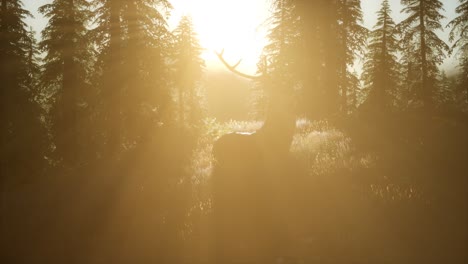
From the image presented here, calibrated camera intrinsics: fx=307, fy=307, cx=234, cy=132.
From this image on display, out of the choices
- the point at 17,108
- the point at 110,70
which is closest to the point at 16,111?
the point at 17,108

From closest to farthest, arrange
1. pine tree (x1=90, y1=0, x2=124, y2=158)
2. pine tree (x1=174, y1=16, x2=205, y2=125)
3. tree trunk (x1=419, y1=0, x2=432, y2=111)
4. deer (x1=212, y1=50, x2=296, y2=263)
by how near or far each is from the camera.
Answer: deer (x1=212, y1=50, x2=296, y2=263), pine tree (x1=90, y1=0, x2=124, y2=158), tree trunk (x1=419, y1=0, x2=432, y2=111), pine tree (x1=174, y1=16, x2=205, y2=125)

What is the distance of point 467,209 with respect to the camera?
5.61 metres

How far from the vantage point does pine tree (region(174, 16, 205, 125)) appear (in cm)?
3244

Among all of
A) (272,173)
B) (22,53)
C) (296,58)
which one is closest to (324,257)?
(272,173)

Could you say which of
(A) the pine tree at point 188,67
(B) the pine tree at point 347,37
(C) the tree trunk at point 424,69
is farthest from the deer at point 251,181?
(A) the pine tree at point 188,67

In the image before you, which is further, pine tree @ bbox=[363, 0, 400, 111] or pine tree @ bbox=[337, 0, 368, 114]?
pine tree @ bbox=[363, 0, 400, 111]

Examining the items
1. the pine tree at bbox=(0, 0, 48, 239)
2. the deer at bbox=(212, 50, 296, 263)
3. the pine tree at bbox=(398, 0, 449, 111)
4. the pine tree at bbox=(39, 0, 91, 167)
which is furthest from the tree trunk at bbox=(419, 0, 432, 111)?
the pine tree at bbox=(0, 0, 48, 239)

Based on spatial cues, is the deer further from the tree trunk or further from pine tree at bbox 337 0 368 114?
the tree trunk

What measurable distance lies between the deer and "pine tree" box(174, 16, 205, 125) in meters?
22.6

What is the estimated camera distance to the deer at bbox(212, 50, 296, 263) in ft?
20.5

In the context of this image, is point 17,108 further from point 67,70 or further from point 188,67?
point 188,67

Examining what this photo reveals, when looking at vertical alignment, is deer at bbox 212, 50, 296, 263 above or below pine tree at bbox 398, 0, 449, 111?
below

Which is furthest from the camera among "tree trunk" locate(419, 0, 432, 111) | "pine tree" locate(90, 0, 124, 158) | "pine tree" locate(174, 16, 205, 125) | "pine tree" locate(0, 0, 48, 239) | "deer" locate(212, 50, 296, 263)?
"pine tree" locate(174, 16, 205, 125)

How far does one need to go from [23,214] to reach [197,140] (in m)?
8.33
